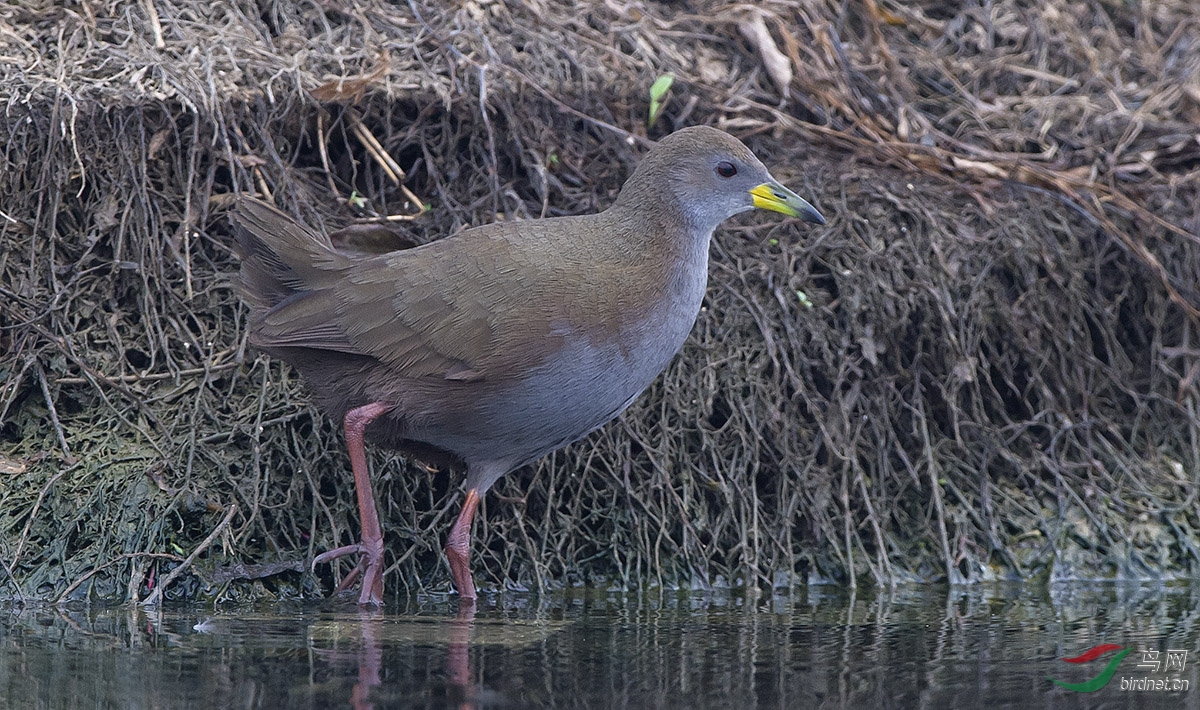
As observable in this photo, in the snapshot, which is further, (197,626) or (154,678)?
(197,626)

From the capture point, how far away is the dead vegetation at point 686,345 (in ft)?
16.1

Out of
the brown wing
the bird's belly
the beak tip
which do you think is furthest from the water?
the beak tip

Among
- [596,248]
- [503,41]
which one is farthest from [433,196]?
[596,248]

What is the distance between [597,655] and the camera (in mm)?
3797

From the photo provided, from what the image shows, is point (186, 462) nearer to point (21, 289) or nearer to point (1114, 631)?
point (21, 289)

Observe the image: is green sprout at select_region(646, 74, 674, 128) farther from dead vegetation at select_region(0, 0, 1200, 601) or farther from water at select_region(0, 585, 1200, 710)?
water at select_region(0, 585, 1200, 710)

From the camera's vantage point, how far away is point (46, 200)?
5152 mm

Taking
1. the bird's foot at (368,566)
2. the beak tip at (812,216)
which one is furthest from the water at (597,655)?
the beak tip at (812,216)

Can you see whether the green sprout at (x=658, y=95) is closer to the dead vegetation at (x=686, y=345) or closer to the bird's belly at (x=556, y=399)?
the dead vegetation at (x=686, y=345)

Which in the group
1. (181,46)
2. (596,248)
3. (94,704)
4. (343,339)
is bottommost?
(94,704)

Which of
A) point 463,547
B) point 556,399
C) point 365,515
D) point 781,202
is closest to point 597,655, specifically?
point 556,399

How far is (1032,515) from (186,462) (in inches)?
128

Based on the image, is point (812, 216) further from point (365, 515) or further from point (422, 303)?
point (365, 515)

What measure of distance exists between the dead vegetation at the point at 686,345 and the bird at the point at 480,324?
21.3 inches
